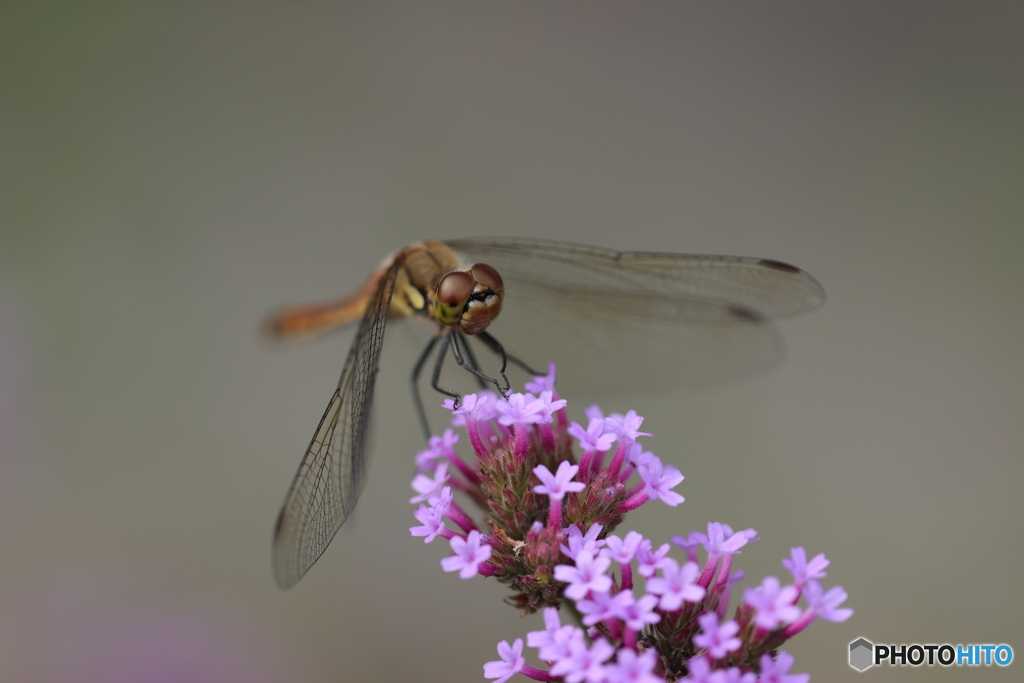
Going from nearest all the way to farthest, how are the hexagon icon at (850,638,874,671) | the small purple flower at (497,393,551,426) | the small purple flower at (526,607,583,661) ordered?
the small purple flower at (526,607,583,661) < the small purple flower at (497,393,551,426) < the hexagon icon at (850,638,874,671)

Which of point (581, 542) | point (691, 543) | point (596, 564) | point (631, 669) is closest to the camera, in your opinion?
point (631, 669)

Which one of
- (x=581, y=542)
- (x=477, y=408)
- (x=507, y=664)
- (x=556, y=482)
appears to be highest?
(x=477, y=408)

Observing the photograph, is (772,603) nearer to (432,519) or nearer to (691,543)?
(691,543)

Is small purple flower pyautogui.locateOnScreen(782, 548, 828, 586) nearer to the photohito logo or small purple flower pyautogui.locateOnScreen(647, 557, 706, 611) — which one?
small purple flower pyautogui.locateOnScreen(647, 557, 706, 611)

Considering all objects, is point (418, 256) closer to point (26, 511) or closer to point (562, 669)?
point (562, 669)

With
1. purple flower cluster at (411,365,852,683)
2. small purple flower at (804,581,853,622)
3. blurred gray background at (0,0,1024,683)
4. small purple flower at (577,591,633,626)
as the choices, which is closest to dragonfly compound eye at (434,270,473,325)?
purple flower cluster at (411,365,852,683)

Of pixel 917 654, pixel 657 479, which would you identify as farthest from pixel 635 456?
pixel 917 654
